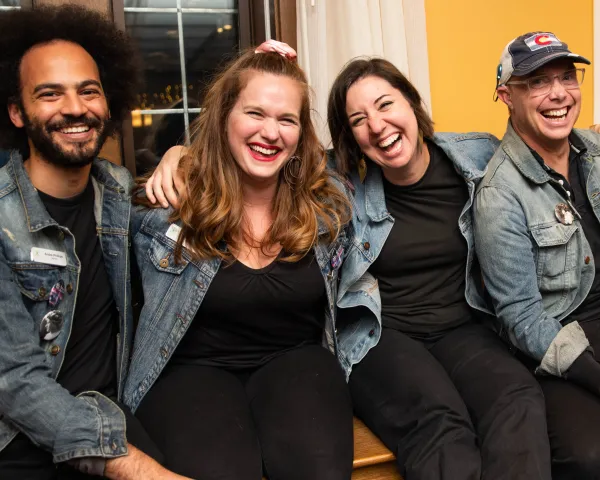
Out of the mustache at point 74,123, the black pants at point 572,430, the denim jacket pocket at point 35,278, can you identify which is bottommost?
the black pants at point 572,430

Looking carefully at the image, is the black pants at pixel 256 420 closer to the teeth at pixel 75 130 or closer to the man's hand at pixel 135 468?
the man's hand at pixel 135 468

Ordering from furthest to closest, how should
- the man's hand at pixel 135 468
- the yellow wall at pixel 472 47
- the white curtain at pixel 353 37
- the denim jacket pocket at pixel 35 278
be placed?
the yellow wall at pixel 472 47, the white curtain at pixel 353 37, the denim jacket pocket at pixel 35 278, the man's hand at pixel 135 468

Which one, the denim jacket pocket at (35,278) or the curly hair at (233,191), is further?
the curly hair at (233,191)

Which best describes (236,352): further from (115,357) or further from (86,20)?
(86,20)

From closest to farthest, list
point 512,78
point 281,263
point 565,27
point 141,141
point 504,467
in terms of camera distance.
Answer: point 504,467 → point 281,263 → point 512,78 → point 141,141 → point 565,27

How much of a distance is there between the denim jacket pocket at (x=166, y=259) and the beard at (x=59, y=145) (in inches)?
11.1

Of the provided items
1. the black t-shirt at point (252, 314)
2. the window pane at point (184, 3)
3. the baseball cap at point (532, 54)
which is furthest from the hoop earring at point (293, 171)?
the window pane at point (184, 3)

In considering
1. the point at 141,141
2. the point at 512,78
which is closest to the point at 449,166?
the point at 512,78

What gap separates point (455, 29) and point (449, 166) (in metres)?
1.00

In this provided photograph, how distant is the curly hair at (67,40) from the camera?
1.59m

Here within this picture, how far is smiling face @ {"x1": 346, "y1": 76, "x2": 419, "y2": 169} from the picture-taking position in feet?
5.79

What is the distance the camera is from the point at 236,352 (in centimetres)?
168

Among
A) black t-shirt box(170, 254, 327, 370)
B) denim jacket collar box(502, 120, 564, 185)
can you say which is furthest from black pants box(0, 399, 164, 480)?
denim jacket collar box(502, 120, 564, 185)

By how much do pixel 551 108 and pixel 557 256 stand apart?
43cm
